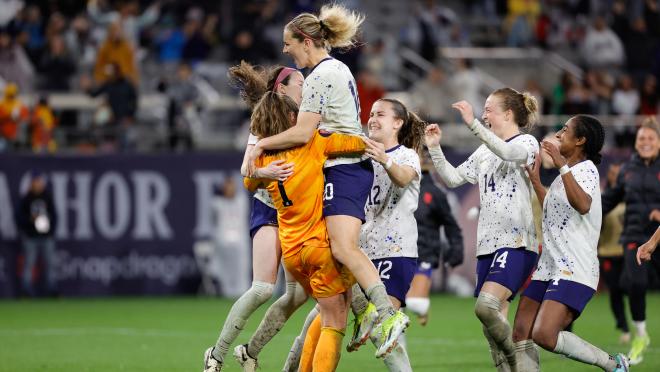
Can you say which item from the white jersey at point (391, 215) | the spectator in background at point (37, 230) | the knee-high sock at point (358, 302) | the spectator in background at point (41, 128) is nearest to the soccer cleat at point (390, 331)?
the knee-high sock at point (358, 302)

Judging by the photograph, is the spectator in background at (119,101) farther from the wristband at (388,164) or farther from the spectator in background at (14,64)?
the wristband at (388,164)

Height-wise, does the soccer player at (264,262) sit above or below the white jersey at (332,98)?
below

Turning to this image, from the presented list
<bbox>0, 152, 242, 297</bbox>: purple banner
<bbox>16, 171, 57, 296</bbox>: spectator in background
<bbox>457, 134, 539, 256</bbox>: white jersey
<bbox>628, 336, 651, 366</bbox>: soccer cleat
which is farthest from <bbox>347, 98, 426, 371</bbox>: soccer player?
<bbox>16, 171, 57, 296</bbox>: spectator in background

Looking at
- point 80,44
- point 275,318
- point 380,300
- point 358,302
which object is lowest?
point 275,318

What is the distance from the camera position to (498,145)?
8.80 metres

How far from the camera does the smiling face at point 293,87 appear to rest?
9460mm

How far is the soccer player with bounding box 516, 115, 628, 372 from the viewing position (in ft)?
28.4

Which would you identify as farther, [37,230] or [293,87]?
[37,230]

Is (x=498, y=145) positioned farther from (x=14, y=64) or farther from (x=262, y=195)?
(x=14, y=64)

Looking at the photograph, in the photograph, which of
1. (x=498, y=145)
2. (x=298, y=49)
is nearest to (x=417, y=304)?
(x=498, y=145)

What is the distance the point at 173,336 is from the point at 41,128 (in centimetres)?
799

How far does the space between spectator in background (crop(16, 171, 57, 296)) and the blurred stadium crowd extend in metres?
1.15

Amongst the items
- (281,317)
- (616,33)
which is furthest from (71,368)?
(616,33)

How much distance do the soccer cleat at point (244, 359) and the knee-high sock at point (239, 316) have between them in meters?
0.09
